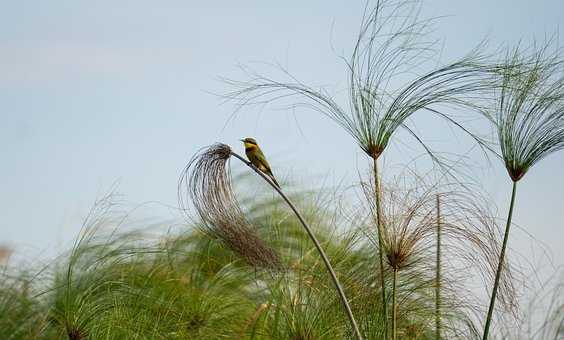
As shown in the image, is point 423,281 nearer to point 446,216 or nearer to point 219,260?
point 446,216

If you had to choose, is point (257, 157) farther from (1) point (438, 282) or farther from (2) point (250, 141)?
(1) point (438, 282)

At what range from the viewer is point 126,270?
559cm

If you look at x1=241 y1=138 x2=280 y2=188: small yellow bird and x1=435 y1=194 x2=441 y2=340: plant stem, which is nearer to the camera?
x1=241 y1=138 x2=280 y2=188: small yellow bird

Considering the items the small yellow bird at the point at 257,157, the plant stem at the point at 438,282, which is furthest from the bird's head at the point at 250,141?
the plant stem at the point at 438,282

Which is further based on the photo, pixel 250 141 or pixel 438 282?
pixel 438 282

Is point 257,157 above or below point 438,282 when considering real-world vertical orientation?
above

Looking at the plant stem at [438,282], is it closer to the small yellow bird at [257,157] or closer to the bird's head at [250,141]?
the small yellow bird at [257,157]

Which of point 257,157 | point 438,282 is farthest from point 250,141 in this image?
point 438,282

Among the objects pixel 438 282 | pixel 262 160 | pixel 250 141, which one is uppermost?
pixel 250 141

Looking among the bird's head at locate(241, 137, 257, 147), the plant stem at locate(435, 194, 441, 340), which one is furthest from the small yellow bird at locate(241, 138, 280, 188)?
the plant stem at locate(435, 194, 441, 340)

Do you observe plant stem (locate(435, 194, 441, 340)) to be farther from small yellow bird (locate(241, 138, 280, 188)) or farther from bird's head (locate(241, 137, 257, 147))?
bird's head (locate(241, 137, 257, 147))

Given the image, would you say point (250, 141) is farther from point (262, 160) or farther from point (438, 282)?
point (438, 282)

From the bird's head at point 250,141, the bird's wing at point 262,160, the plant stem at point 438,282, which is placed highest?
the bird's head at point 250,141

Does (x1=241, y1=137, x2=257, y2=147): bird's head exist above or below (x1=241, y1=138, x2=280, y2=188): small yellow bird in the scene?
above
